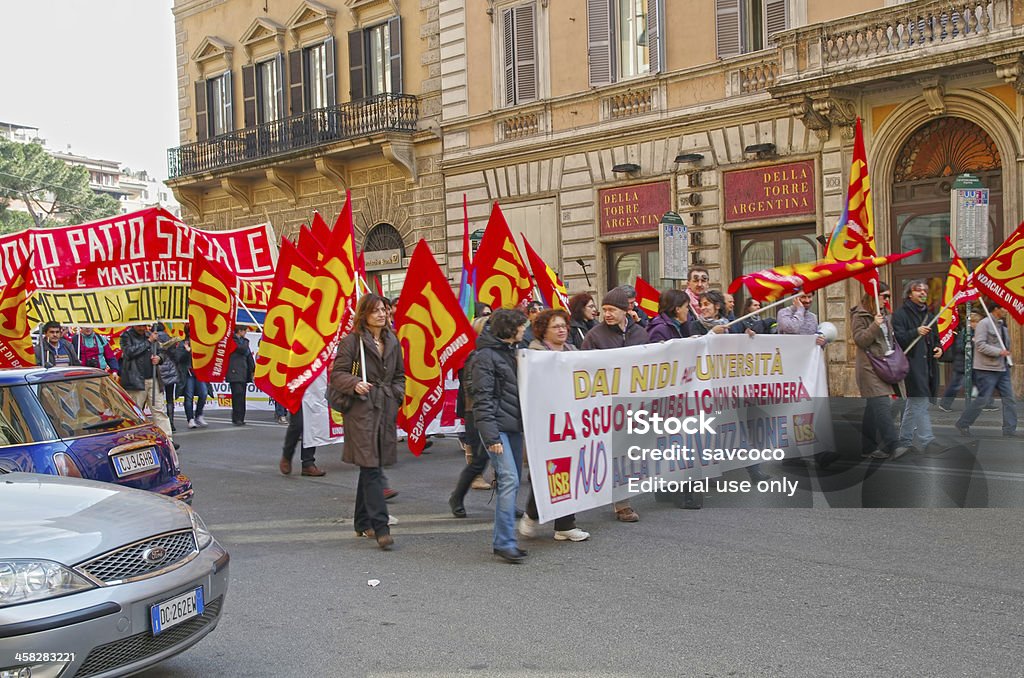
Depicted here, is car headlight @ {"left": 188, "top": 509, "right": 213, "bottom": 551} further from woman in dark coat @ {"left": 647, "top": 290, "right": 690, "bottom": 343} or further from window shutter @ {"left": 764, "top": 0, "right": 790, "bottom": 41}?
window shutter @ {"left": 764, "top": 0, "right": 790, "bottom": 41}

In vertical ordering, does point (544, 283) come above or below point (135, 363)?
above

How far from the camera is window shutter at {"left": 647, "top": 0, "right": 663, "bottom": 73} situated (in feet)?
70.7

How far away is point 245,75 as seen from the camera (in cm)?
3231

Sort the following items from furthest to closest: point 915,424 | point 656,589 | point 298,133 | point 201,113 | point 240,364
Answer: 1. point 201,113
2. point 298,133
3. point 240,364
4. point 915,424
5. point 656,589

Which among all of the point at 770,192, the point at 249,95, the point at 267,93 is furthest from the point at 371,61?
the point at 770,192

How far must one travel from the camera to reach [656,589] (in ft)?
21.0

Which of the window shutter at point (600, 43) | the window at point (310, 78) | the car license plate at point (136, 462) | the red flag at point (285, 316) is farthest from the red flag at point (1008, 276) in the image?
the window at point (310, 78)

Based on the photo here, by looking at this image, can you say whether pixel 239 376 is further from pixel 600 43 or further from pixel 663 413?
pixel 663 413

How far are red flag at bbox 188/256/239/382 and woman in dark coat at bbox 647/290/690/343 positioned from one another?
240 inches

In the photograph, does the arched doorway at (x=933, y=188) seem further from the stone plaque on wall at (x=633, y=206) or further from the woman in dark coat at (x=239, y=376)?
the woman in dark coat at (x=239, y=376)

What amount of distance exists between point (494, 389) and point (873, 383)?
15.6 feet

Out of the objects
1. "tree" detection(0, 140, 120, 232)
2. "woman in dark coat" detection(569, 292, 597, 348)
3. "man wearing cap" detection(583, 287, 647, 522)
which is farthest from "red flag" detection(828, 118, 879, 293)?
"tree" detection(0, 140, 120, 232)

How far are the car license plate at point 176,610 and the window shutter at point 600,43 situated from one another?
19.1m

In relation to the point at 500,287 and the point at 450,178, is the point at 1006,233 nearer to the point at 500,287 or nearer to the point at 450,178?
the point at 500,287
